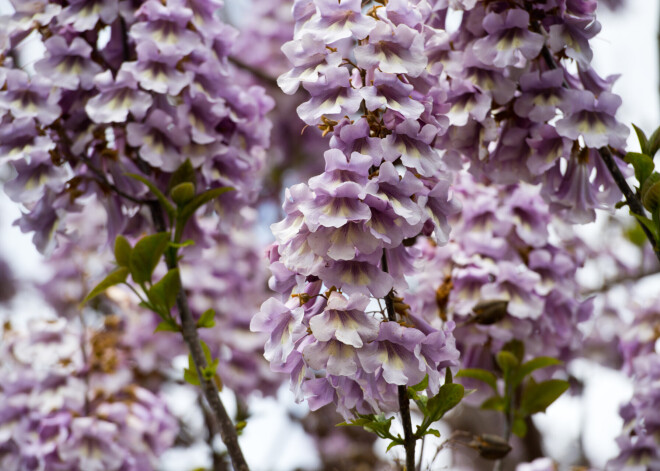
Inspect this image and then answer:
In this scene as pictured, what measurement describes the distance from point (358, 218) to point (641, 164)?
669 millimetres

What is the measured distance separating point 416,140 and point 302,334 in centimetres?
41

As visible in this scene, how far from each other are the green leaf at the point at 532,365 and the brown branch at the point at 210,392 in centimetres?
75

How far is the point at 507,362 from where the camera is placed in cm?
188

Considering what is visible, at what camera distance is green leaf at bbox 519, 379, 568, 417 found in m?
1.85

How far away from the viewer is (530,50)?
1506mm

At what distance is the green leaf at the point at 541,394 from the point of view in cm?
185

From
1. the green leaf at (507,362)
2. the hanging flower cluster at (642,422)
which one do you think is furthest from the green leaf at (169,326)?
the hanging flower cluster at (642,422)

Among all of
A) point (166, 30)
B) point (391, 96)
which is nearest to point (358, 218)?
point (391, 96)

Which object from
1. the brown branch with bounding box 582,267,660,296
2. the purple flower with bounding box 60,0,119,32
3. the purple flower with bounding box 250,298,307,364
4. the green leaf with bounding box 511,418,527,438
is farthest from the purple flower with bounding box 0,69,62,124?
the brown branch with bounding box 582,267,660,296

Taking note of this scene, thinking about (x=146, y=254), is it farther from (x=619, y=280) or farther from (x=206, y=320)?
(x=619, y=280)

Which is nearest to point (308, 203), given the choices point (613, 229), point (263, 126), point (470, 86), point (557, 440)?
point (470, 86)

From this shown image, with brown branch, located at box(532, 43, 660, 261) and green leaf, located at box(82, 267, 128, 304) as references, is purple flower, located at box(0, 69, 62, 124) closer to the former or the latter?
green leaf, located at box(82, 267, 128, 304)

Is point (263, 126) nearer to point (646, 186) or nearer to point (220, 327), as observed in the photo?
point (646, 186)

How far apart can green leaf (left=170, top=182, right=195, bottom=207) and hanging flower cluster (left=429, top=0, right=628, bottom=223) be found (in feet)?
1.96
